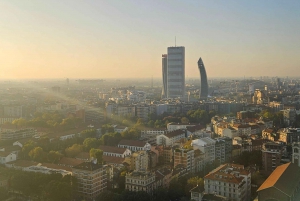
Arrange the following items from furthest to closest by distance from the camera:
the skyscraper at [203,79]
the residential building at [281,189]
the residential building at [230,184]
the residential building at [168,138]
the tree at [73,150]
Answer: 1. the skyscraper at [203,79]
2. the residential building at [168,138]
3. the tree at [73,150]
4. the residential building at [230,184]
5. the residential building at [281,189]

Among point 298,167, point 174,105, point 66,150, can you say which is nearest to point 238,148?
point 298,167

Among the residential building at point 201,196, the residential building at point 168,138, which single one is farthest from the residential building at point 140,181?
the residential building at point 168,138

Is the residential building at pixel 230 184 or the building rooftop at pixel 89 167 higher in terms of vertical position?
the building rooftop at pixel 89 167

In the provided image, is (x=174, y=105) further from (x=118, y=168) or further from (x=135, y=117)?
(x=118, y=168)

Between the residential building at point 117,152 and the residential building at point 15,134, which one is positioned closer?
the residential building at point 117,152

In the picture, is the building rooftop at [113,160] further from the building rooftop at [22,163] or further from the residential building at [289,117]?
the residential building at [289,117]

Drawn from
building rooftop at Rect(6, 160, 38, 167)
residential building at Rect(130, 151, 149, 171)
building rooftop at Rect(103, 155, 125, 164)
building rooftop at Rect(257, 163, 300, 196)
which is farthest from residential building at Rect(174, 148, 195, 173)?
building rooftop at Rect(6, 160, 38, 167)

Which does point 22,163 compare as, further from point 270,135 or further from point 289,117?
point 289,117

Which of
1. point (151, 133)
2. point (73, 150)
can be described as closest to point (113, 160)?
point (73, 150)
